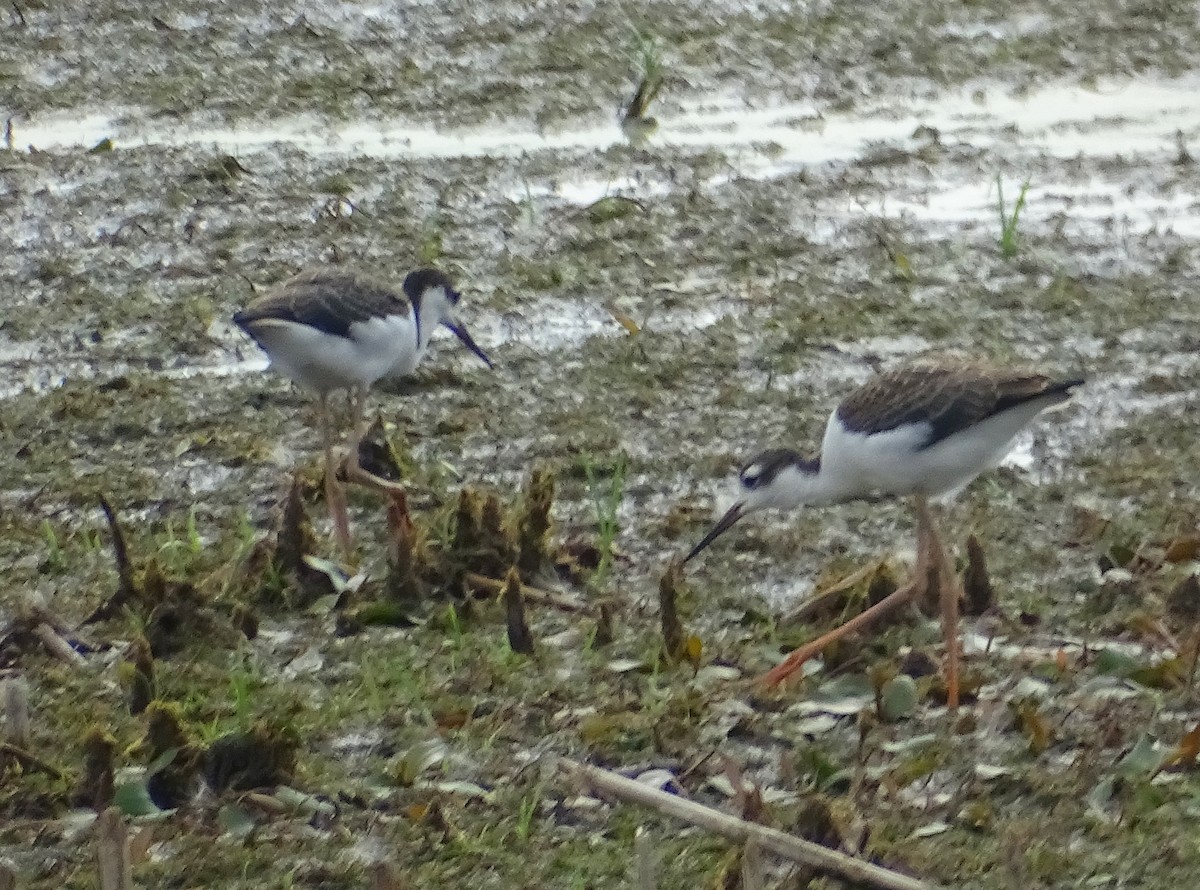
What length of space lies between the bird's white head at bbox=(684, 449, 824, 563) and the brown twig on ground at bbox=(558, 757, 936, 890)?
172 centimetres

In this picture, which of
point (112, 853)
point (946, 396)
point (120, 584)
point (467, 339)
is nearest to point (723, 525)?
point (946, 396)

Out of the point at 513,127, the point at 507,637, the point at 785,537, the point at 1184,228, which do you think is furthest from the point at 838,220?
the point at 507,637

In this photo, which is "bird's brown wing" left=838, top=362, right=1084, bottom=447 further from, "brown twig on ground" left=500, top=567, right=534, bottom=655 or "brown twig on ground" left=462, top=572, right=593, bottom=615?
"brown twig on ground" left=500, top=567, right=534, bottom=655

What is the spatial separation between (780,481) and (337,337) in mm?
1462

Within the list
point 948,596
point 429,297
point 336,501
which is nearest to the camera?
point 948,596

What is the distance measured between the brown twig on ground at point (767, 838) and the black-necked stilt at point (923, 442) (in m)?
1.15

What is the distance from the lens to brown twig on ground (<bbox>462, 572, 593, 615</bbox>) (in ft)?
18.6

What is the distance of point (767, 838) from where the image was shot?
386 cm

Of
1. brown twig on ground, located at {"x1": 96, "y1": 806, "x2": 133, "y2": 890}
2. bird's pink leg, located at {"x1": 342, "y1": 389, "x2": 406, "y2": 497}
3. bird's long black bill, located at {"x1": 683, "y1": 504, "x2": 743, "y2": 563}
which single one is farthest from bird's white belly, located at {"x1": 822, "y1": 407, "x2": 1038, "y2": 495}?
brown twig on ground, located at {"x1": 96, "y1": 806, "x2": 133, "y2": 890}

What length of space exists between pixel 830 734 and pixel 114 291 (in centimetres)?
434

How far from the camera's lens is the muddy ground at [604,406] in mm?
4617

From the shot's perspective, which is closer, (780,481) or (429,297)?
(780,481)

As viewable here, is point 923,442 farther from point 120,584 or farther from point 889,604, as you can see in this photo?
point 120,584

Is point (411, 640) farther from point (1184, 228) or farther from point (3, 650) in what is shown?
point (1184, 228)
